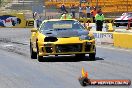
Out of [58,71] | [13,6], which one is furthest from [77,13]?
[58,71]

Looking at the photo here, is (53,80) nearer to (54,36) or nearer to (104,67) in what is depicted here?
(104,67)

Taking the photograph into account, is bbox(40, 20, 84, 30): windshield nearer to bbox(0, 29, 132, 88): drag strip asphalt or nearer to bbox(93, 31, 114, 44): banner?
bbox(0, 29, 132, 88): drag strip asphalt

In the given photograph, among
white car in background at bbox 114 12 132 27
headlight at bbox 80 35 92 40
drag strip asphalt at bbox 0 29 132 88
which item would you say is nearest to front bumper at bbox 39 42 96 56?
headlight at bbox 80 35 92 40

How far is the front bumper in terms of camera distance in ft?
51.0

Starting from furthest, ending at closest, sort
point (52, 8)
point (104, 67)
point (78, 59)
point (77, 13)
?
point (52, 8) < point (77, 13) < point (78, 59) < point (104, 67)

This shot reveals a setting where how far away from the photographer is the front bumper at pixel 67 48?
51.0ft

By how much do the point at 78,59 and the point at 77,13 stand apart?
3701 cm

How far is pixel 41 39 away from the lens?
52.0ft

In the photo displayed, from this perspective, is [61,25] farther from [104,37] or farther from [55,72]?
[104,37]

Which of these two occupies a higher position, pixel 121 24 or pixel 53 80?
pixel 53 80

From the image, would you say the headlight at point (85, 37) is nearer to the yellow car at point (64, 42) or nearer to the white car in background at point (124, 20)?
the yellow car at point (64, 42)

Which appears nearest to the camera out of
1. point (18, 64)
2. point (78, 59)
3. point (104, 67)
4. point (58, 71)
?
point (58, 71)

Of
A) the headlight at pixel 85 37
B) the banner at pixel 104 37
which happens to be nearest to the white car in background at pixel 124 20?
the banner at pixel 104 37

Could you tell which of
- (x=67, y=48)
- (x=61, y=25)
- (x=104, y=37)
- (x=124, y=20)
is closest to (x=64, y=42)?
(x=67, y=48)
